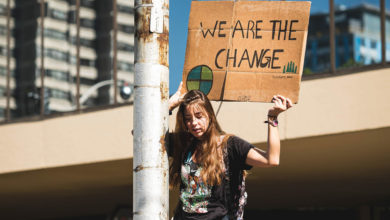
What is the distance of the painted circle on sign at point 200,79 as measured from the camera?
13.0 ft

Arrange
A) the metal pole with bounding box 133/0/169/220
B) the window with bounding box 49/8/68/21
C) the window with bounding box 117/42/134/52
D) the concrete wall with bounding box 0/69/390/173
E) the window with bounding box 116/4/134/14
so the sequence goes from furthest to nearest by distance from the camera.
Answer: the window with bounding box 49/8/68/21, the window with bounding box 116/4/134/14, the window with bounding box 117/42/134/52, the concrete wall with bounding box 0/69/390/173, the metal pole with bounding box 133/0/169/220

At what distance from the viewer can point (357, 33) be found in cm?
1020

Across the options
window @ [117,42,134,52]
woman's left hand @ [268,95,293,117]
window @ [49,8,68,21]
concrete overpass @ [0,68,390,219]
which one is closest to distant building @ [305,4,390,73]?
concrete overpass @ [0,68,390,219]

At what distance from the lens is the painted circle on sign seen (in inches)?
156

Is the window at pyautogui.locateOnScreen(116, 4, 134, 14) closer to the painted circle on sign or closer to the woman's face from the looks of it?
the painted circle on sign

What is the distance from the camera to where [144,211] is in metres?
3.27

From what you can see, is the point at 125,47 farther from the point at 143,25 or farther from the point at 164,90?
the point at 164,90

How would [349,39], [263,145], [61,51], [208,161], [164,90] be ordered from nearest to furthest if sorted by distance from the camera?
1. [164,90]
2. [208,161]
3. [349,39]
4. [263,145]
5. [61,51]

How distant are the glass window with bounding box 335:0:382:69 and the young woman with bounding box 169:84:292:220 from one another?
6.87 metres

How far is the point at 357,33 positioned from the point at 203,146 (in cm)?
716

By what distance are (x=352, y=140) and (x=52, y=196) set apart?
9.73 m

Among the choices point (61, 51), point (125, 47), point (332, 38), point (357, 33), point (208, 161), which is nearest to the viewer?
point (208, 161)

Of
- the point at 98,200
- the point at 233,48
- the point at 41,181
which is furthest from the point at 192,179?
the point at 98,200

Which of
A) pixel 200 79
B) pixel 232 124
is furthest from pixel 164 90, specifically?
pixel 232 124
